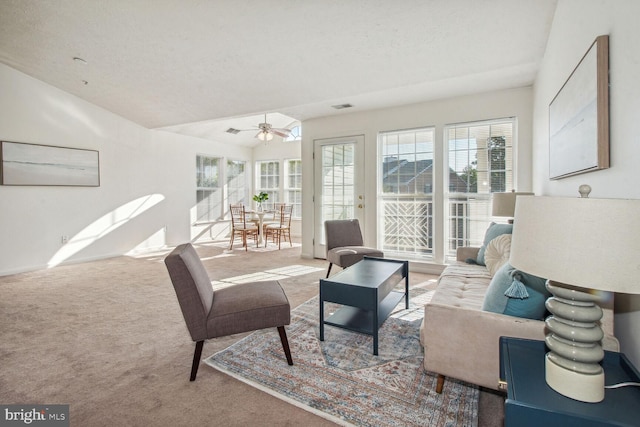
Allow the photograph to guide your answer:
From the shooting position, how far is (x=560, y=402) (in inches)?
38.2

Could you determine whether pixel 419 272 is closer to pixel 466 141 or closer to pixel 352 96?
pixel 466 141

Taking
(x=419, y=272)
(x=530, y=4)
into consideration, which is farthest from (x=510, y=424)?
(x=419, y=272)

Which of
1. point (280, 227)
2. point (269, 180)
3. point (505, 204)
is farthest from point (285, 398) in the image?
point (269, 180)

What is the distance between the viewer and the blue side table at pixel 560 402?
907mm

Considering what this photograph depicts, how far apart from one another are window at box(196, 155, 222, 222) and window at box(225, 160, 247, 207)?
1.10 ft

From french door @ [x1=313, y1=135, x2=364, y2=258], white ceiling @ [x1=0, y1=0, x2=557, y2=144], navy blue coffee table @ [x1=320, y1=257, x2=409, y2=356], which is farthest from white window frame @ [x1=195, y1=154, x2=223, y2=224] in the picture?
navy blue coffee table @ [x1=320, y1=257, x2=409, y2=356]

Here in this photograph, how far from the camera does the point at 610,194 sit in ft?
4.69

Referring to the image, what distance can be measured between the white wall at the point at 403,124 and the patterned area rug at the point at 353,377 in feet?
8.58

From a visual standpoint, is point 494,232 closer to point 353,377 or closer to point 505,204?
point 505,204

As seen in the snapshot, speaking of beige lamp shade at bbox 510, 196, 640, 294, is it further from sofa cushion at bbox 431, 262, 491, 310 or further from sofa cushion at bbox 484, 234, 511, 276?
sofa cushion at bbox 484, 234, 511, 276

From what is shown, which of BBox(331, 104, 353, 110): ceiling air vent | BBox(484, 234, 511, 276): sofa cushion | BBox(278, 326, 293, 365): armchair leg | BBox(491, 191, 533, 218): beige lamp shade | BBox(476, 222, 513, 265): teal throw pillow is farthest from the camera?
BBox(331, 104, 353, 110): ceiling air vent

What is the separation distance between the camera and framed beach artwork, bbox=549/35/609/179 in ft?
4.76

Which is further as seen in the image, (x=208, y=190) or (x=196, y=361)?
(x=208, y=190)

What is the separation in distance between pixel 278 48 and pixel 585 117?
9.23 feet
